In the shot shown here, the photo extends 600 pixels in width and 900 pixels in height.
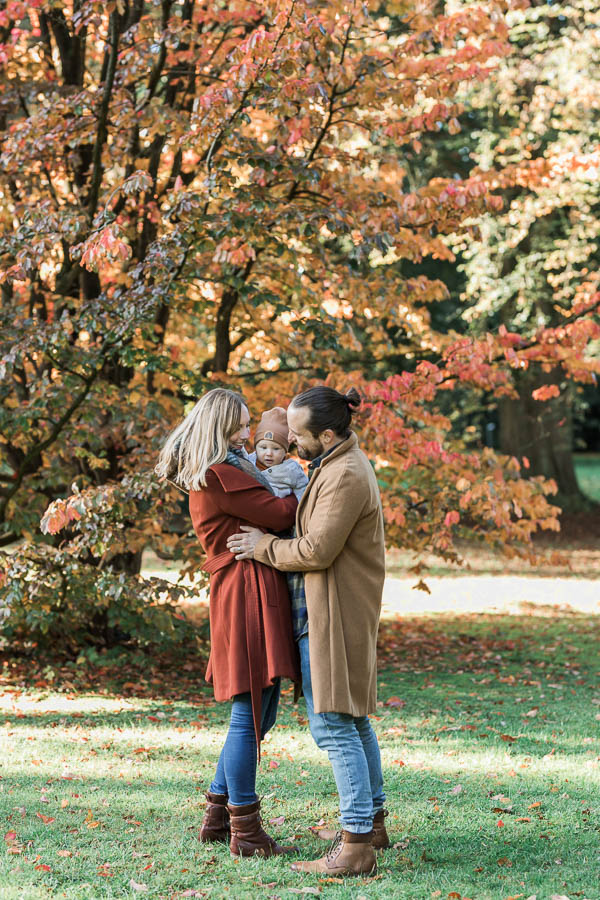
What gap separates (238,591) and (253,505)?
0.34 metres

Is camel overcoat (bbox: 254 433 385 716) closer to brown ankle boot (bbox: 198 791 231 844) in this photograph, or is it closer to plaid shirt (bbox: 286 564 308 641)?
plaid shirt (bbox: 286 564 308 641)

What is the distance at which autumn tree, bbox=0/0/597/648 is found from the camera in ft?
21.0

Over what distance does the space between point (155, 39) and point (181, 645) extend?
5.16m

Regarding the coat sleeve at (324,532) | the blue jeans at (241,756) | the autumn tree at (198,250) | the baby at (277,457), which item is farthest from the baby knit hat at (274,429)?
the autumn tree at (198,250)

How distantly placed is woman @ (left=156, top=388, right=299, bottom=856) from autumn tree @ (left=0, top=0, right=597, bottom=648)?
213 centimetres

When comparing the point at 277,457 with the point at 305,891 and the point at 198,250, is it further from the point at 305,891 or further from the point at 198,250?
the point at 198,250

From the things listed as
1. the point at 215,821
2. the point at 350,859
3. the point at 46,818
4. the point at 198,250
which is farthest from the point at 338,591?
the point at 198,250

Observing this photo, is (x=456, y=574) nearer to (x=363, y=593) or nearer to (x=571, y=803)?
(x=571, y=803)

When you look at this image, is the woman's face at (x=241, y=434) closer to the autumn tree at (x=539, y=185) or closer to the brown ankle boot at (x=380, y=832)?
the brown ankle boot at (x=380, y=832)

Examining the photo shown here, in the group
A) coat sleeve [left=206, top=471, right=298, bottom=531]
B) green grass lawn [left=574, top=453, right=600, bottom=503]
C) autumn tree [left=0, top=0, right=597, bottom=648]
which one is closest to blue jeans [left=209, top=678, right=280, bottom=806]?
coat sleeve [left=206, top=471, right=298, bottom=531]

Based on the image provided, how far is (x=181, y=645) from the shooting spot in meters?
8.95

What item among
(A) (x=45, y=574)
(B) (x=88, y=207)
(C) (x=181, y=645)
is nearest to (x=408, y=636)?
(C) (x=181, y=645)

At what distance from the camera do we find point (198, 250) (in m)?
6.75

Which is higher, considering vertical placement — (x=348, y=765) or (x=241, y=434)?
(x=241, y=434)
